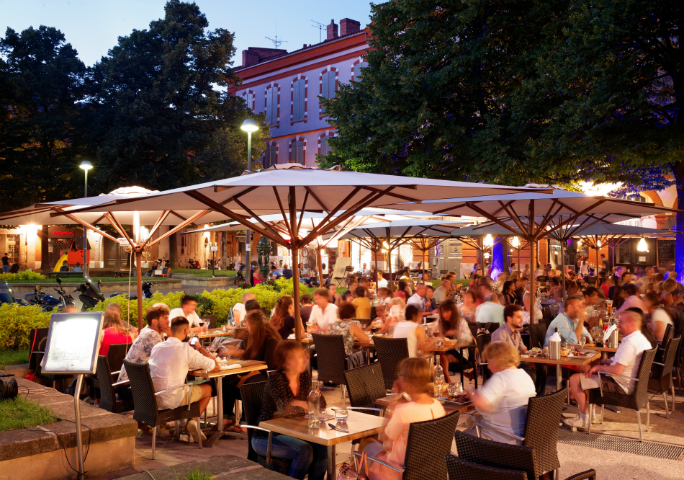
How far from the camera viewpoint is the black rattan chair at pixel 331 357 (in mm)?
7957

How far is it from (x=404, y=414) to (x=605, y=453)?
3.06 meters

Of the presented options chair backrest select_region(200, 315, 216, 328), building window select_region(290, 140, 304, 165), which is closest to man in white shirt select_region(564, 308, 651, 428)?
chair backrest select_region(200, 315, 216, 328)

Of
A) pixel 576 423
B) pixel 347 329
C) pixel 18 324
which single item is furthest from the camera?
pixel 18 324

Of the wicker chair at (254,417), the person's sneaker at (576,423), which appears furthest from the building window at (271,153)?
the wicker chair at (254,417)

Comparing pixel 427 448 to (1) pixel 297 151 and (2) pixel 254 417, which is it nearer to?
(2) pixel 254 417

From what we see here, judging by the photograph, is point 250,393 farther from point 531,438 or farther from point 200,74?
point 200,74

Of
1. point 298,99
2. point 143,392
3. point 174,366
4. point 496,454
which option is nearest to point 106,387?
point 143,392

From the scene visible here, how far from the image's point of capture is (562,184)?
20.1 metres

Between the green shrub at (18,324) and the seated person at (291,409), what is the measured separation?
571 centimetres

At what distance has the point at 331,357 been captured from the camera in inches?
316

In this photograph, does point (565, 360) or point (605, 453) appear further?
point (565, 360)

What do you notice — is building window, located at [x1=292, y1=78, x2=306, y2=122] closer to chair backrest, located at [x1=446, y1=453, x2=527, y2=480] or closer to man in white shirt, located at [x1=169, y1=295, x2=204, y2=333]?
man in white shirt, located at [x1=169, y1=295, x2=204, y2=333]

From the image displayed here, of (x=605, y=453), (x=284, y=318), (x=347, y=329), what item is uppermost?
(x=284, y=318)

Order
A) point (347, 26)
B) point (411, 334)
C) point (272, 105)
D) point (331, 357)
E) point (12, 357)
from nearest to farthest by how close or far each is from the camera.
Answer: point (411, 334) → point (331, 357) → point (12, 357) → point (347, 26) → point (272, 105)
